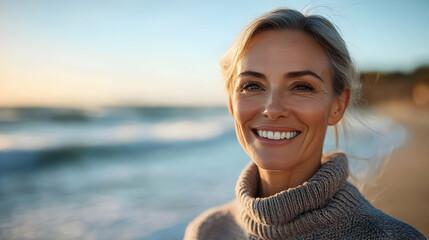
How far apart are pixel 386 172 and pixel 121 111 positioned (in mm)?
18339

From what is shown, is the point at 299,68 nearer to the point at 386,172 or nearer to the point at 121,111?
the point at 386,172

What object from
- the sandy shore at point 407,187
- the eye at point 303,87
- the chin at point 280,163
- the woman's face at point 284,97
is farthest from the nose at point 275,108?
the sandy shore at point 407,187

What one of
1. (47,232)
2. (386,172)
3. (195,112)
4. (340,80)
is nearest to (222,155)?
(386,172)

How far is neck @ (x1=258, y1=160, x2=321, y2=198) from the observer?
7.09ft

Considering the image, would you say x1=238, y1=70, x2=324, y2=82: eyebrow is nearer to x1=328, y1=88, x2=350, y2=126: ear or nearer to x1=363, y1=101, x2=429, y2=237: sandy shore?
x1=328, y1=88, x2=350, y2=126: ear

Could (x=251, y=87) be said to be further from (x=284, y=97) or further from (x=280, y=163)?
(x=280, y=163)

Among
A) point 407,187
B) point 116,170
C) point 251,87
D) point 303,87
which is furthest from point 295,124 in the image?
point 116,170

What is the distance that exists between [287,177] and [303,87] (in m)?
0.54

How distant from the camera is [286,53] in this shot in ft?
6.57

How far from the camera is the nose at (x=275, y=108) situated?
1.96 meters

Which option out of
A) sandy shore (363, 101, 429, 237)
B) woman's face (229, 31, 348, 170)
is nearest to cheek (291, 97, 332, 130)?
woman's face (229, 31, 348, 170)

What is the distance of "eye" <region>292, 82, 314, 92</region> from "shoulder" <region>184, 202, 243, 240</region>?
0.88 m

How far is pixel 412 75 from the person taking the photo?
2705 centimetres

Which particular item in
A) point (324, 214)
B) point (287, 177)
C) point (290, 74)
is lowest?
point (324, 214)
